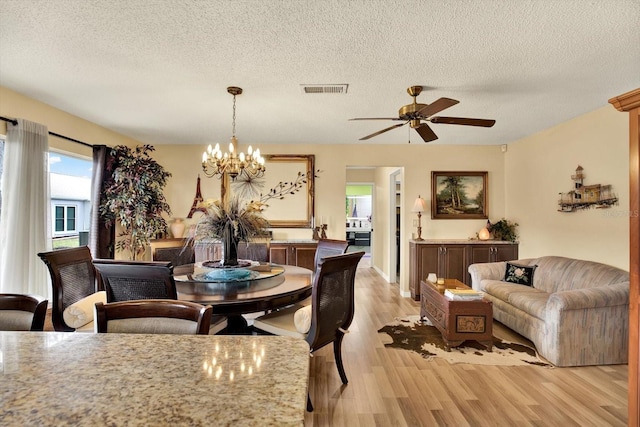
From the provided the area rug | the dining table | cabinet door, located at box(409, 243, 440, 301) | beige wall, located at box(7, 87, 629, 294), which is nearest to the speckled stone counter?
the dining table

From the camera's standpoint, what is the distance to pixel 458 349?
308 cm

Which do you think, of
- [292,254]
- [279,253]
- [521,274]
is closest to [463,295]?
[521,274]

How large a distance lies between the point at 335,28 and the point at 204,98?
1.70 meters

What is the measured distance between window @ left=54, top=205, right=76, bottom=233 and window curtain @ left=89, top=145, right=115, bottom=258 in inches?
10.3

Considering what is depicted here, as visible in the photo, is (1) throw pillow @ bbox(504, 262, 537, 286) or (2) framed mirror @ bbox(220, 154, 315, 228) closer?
(1) throw pillow @ bbox(504, 262, 537, 286)

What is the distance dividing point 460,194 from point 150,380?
5.35 metres

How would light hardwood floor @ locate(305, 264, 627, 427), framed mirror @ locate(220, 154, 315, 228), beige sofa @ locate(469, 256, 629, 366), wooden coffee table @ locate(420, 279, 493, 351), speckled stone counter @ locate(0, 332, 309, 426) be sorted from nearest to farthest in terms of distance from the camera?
speckled stone counter @ locate(0, 332, 309, 426)
light hardwood floor @ locate(305, 264, 627, 427)
beige sofa @ locate(469, 256, 629, 366)
wooden coffee table @ locate(420, 279, 493, 351)
framed mirror @ locate(220, 154, 315, 228)

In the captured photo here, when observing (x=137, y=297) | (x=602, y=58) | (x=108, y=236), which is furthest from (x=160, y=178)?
(x=602, y=58)

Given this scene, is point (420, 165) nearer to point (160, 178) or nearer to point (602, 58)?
point (602, 58)

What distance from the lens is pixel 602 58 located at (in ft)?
7.74

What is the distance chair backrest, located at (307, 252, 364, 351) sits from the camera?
7.09 feet

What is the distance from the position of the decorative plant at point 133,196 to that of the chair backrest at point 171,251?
447 mm

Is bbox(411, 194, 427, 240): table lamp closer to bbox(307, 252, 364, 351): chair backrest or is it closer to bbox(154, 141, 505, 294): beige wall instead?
bbox(154, 141, 505, 294): beige wall

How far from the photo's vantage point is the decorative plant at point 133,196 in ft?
13.0
